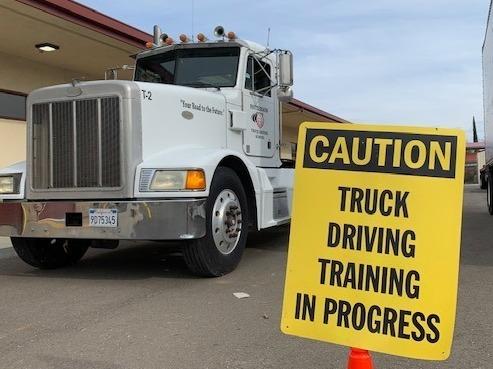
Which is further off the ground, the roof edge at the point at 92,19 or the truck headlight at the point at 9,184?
the roof edge at the point at 92,19

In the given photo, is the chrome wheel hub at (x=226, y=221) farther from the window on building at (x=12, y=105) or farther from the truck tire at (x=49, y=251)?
the window on building at (x=12, y=105)

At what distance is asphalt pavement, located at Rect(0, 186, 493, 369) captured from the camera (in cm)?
387

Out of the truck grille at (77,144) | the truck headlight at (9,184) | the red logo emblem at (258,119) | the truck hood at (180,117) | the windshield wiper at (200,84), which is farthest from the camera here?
the red logo emblem at (258,119)

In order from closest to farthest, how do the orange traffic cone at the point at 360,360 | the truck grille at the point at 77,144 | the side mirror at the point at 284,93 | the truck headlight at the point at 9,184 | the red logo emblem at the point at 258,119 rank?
1. the orange traffic cone at the point at 360,360
2. the truck grille at the point at 77,144
3. the truck headlight at the point at 9,184
4. the red logo emblem at the point at 258,119
5. the side mirror at the point at 284,93

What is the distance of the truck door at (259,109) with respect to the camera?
25.9 feet

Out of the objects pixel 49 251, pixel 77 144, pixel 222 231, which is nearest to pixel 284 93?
pixel 222 231

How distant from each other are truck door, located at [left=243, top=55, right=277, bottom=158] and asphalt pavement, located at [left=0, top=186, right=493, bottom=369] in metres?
1.64

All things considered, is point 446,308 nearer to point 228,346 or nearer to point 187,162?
point 228,346

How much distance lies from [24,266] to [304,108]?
14374 mm

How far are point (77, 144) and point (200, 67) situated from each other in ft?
7.25

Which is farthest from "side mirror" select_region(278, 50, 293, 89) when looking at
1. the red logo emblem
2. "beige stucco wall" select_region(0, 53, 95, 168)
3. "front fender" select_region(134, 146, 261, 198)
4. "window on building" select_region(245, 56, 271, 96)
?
"beige stucco wall" select_region(0, 53, 95, 168)

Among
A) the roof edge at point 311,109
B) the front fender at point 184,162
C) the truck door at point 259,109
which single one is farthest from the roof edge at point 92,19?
the roof edge at point 311,109

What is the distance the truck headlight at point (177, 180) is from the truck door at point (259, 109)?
6.58 ft

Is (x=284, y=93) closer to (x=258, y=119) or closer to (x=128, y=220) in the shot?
(x=258, y=119)
